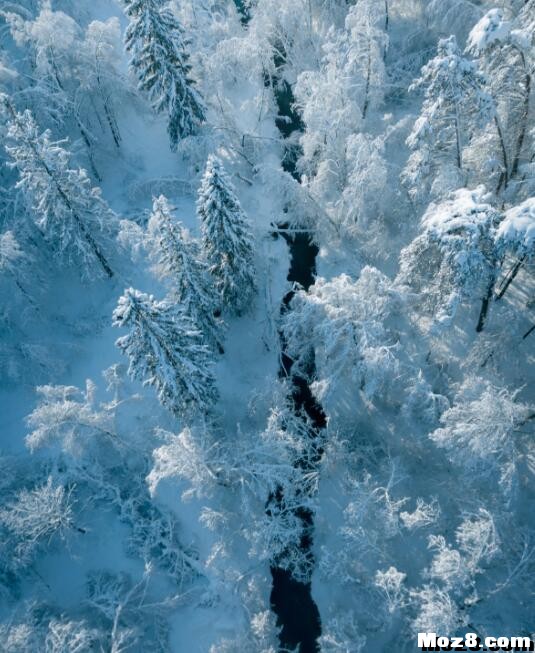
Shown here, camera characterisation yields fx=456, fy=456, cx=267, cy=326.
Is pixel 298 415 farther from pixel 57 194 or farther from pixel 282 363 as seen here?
pixel 57 194

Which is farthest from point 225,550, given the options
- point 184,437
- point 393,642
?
point 393,642

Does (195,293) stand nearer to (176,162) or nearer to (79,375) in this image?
(79,375)

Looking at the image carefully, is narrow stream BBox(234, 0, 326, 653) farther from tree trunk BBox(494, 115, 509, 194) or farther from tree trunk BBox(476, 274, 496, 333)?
tree trunk BBox(494, 115, 509, 194)

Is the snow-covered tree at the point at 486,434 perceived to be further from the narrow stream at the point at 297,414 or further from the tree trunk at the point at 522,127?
the tree trunk at the point at 522,127

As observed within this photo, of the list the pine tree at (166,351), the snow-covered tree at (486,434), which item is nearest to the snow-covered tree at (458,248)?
the snow-covered tree at (486,434)

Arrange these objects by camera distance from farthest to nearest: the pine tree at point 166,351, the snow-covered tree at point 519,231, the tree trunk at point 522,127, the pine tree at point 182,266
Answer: the pine tree at point 182,266
the tree trunk at point 522,127
the pine tree at point 166,351
the snow-covered tree at point 519,231
